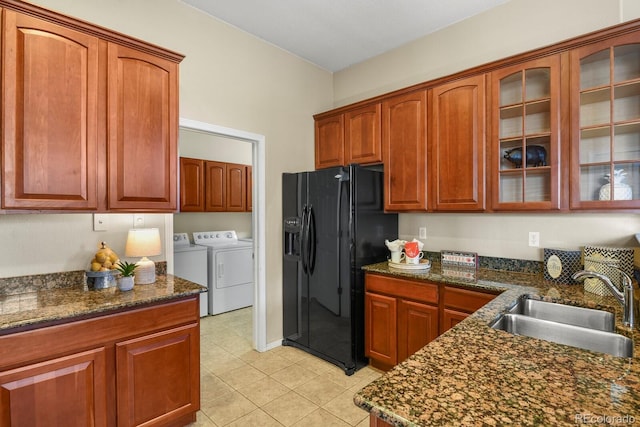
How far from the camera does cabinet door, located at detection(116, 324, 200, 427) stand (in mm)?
1766

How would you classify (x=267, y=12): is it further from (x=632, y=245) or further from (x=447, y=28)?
(x=632, y=245)

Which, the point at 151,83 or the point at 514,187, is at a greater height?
the point at 151,83

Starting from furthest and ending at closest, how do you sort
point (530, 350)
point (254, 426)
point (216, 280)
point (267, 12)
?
point (216, 280) < point (267, 12) < point (254, 426) < point (530, 350)

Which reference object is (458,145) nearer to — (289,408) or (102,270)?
(289,408)

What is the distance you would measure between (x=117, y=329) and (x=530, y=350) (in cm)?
192

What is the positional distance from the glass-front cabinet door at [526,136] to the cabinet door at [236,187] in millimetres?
3647

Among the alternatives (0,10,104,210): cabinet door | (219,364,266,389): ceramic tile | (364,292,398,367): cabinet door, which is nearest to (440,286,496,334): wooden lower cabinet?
(364,292,398,367): cabinet door

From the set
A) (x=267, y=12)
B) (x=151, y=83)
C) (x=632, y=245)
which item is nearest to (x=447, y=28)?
(x=267, y=12)

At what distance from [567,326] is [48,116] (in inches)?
111

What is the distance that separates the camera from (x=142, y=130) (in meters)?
2.06

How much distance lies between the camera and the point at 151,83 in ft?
6.89

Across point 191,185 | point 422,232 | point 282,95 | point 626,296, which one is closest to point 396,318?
point 422,232

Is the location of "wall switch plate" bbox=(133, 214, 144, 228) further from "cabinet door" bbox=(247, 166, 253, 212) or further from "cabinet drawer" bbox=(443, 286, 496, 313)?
"cabinet door" bbox=(247, 166, 253, 212)

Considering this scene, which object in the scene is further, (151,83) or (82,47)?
(151,83)
